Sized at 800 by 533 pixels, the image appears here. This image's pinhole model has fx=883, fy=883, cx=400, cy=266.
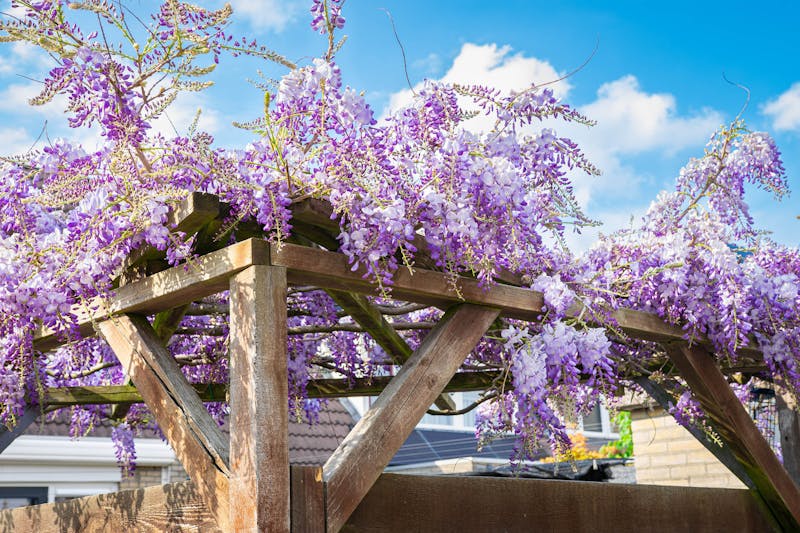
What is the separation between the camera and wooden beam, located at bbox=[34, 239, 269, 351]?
2.67 m

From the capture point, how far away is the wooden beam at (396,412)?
268 cm

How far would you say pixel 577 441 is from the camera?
12.6 metres

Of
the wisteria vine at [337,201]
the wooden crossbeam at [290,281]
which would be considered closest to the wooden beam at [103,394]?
the wisteria vine at [337,201]

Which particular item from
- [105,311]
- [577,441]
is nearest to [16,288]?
[105,311]

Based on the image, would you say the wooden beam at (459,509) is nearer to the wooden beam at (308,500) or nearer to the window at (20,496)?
Answer: the wooden beam at (308,500)

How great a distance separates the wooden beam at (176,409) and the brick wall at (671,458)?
5739 millimetres

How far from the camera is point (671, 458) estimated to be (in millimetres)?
8250

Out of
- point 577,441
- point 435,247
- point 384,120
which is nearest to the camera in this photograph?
point 435,247

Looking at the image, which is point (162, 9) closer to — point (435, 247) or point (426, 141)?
point (426, 141)

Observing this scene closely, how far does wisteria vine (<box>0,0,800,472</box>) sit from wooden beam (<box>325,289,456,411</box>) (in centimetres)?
9

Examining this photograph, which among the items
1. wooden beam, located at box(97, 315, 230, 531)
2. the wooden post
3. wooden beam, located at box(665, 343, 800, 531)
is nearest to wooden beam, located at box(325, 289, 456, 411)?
wooden beam, located at box(97, 315, 230, 531)

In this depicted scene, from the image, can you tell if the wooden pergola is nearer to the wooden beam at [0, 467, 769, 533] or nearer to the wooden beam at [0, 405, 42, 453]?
the wooden beam at [0, 467, 769, 533]

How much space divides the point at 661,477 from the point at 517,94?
5.85 metres

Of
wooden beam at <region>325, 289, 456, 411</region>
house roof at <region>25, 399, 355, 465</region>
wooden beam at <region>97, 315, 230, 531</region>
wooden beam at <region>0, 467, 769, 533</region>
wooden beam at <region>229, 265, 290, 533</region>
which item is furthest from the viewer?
house roof at <region>25, 399, 355, 465</region>
